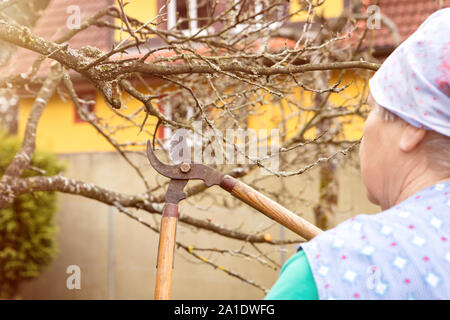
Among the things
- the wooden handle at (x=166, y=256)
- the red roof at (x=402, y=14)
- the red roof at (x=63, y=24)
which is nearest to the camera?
the wooden handle at (x=166, y=256)

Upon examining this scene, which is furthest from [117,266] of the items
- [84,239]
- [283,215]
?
[283,215]

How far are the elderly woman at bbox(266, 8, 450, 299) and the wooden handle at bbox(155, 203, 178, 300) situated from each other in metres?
0.42

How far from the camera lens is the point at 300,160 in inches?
195

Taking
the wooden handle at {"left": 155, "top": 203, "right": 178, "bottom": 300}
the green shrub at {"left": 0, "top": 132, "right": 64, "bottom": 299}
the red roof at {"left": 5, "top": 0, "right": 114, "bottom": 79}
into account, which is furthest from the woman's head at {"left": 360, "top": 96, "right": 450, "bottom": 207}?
the red roof at {"left": 5, "top": 0, "right": 114, "bottom": 79}

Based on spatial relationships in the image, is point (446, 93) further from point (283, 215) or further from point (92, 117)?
point (92, 117)

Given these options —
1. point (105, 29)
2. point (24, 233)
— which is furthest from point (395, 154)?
point (105, 29)

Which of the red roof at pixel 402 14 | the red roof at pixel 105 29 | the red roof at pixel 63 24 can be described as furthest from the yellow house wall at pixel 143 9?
→ the red roof at pixel 402 14

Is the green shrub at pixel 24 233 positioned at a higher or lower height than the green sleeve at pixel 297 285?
lower

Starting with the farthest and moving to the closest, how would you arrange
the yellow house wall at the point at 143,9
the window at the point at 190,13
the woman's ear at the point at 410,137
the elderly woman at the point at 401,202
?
the yellow house wall at the point at 143,9 < the window at the point at 190,13 < the woman's ear at the point at 410,137 < the elderly woman at the point at 401,202

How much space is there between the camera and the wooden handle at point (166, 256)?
48.4 inches

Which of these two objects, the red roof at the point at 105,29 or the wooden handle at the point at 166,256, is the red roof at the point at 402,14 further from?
the wooden handle at the point at 166,256

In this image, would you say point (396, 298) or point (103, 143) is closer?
point (396, 298)

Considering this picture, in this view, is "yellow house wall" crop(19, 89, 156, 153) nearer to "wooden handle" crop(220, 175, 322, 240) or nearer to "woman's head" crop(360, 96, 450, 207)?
"wooden handle" crop(220, 175, 322, 240)
